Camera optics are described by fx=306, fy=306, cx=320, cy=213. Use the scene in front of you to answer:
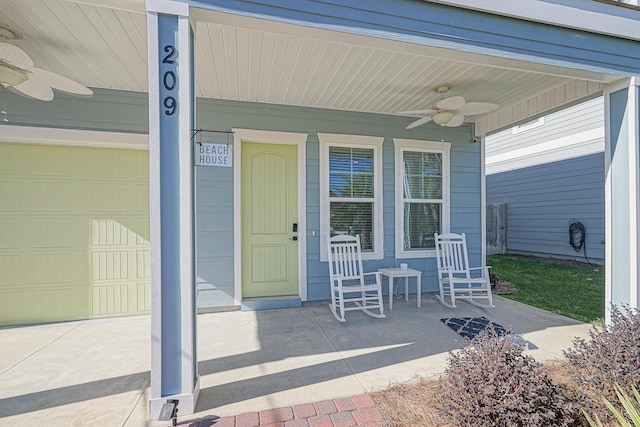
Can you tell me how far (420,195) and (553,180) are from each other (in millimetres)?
5691

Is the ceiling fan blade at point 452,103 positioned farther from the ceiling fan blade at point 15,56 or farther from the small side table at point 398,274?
the ceiling fan blade at point 15,56

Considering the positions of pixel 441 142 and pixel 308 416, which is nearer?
pixel 308 416

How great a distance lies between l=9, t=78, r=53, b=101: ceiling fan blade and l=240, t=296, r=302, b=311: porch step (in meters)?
2.93

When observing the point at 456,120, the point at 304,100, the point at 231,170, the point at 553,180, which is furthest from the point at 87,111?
the point at 553,180

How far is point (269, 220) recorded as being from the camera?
4133 millimetres

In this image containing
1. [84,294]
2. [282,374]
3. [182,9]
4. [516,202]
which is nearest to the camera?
[182,9]

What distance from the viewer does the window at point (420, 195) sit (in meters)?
4.55

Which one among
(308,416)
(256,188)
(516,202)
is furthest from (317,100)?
(516,202)

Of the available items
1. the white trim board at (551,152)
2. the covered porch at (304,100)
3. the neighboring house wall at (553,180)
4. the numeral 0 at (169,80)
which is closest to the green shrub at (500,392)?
the covered porch at (304,100)

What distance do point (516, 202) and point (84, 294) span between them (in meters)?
10.3

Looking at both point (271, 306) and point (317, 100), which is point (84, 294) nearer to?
point (271, 306)

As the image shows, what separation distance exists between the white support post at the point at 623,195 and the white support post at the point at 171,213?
11.6ft

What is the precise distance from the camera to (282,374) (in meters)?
2.35

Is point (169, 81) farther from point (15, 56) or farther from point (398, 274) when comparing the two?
point (398, 274)
